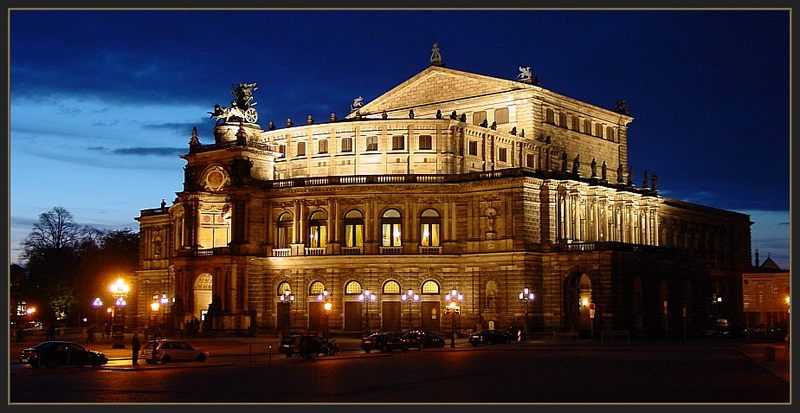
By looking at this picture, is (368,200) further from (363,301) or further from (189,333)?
(189,333)

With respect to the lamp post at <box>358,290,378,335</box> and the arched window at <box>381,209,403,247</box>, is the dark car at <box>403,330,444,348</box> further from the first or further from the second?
the arched window at <box>381,209,403,247</box>

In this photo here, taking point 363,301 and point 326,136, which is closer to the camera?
point 363,301

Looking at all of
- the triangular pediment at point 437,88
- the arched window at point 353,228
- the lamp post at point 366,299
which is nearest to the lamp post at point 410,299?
the lamp post at point 366,299

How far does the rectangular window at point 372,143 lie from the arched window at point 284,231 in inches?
402

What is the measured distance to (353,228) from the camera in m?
99.6

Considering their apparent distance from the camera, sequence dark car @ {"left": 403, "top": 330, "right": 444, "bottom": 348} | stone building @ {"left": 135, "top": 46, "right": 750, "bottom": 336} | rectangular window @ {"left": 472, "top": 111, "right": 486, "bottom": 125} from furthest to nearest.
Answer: rectangular window @ {"left": 472, "top": 111, "right": 486, "bottom": 125} < stone building @ {"left": 135, "top": 46, "right": 750, "bottom": 336} < dark car @ {"left": 403, "top": 330, "right": 444, "bottom": 348}

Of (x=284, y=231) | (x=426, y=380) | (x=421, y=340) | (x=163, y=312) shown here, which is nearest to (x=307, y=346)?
(x=421, y=340)

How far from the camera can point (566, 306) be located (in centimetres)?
9538

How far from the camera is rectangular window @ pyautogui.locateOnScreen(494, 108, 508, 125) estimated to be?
109 metres

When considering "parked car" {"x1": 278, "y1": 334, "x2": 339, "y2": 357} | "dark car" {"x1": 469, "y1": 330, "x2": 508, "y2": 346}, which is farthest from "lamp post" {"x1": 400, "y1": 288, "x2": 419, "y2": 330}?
"parked car" {"x1": 278, "y1": 334, "x2": 339, "y2": 357}

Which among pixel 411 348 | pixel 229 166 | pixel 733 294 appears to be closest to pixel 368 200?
pixel 229 166

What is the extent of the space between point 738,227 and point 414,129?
56232 mm

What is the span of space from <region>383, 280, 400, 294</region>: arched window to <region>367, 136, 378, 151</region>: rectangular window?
532 inches

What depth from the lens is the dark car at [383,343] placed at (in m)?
69.0
